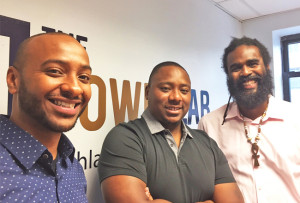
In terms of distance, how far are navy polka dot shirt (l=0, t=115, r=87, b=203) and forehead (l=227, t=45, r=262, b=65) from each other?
1.45 m

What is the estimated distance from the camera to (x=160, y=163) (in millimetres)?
1303

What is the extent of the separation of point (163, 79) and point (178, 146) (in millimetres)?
402

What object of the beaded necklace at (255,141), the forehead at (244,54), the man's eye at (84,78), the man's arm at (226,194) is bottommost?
the man's arm at (226,194)

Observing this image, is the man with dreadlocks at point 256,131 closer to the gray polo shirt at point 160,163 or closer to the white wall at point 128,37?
the gray polo shirt at point 160,163

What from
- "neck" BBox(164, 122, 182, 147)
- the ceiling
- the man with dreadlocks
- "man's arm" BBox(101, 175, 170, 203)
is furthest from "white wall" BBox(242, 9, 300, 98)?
"man's arm" BBox(101, 175, 170, 203)

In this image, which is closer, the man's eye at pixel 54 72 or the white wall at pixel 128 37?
the man's eye at pixel 54 72

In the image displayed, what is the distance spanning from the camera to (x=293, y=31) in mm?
3596

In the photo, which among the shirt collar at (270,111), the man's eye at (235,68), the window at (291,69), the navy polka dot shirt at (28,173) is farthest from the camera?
the window at (291,69)

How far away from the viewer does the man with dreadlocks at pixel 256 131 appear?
1.66 m

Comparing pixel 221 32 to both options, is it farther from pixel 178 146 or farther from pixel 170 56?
pixel 178 146

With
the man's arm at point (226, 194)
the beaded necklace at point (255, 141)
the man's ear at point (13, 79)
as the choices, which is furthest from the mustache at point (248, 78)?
the man's ear at point (13, 79)

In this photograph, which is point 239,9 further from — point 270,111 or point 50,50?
point 50,50

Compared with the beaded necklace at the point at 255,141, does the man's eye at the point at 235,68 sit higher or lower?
higher

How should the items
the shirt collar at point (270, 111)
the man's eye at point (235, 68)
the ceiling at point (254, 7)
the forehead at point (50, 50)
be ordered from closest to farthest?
the forehead at point (50, 50)
the shirt collar at point (270, 111)
the man's eye at point (235, 68)
the ceiling at point (254, 7)
